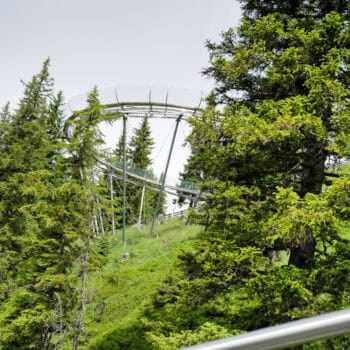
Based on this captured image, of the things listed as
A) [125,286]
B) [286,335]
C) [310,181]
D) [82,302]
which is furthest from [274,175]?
[125,286]

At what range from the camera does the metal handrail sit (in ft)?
3.34

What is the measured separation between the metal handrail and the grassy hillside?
6387 millimetres

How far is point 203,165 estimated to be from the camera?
7266mm

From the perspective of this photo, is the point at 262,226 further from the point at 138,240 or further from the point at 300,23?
the point at 138,240

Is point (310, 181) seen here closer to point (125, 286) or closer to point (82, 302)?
point (82, 302)

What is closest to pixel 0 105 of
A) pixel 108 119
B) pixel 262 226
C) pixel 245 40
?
pixel 108 119

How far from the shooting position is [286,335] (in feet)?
3.39

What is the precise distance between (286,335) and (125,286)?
1846 centimetres

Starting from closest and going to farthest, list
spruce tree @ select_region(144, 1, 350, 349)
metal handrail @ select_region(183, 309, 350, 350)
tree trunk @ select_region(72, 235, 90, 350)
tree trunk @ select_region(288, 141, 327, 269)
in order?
metal handrail @ select_region(183, 309, 350, 350), spruce tree @ select_region(144, 1, 350, 349), tree trunk @ select_region(288, 141, 327, 269), tree trunk @ select_region(72, 235, 90, 350)

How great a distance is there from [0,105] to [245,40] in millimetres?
32486

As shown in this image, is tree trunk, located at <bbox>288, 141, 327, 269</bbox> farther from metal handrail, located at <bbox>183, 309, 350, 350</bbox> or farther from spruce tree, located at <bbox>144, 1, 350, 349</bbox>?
metal handrail, located at <bbox>183, 309, 350, 350</bbox>

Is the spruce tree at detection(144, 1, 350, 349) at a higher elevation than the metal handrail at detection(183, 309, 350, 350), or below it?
higher

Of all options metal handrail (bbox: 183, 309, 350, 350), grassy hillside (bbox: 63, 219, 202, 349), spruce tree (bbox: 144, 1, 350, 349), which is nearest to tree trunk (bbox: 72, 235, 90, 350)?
grassy hillside (bbox: 63, 219, 202, 349)

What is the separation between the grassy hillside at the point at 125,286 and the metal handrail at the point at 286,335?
21.0 ft
